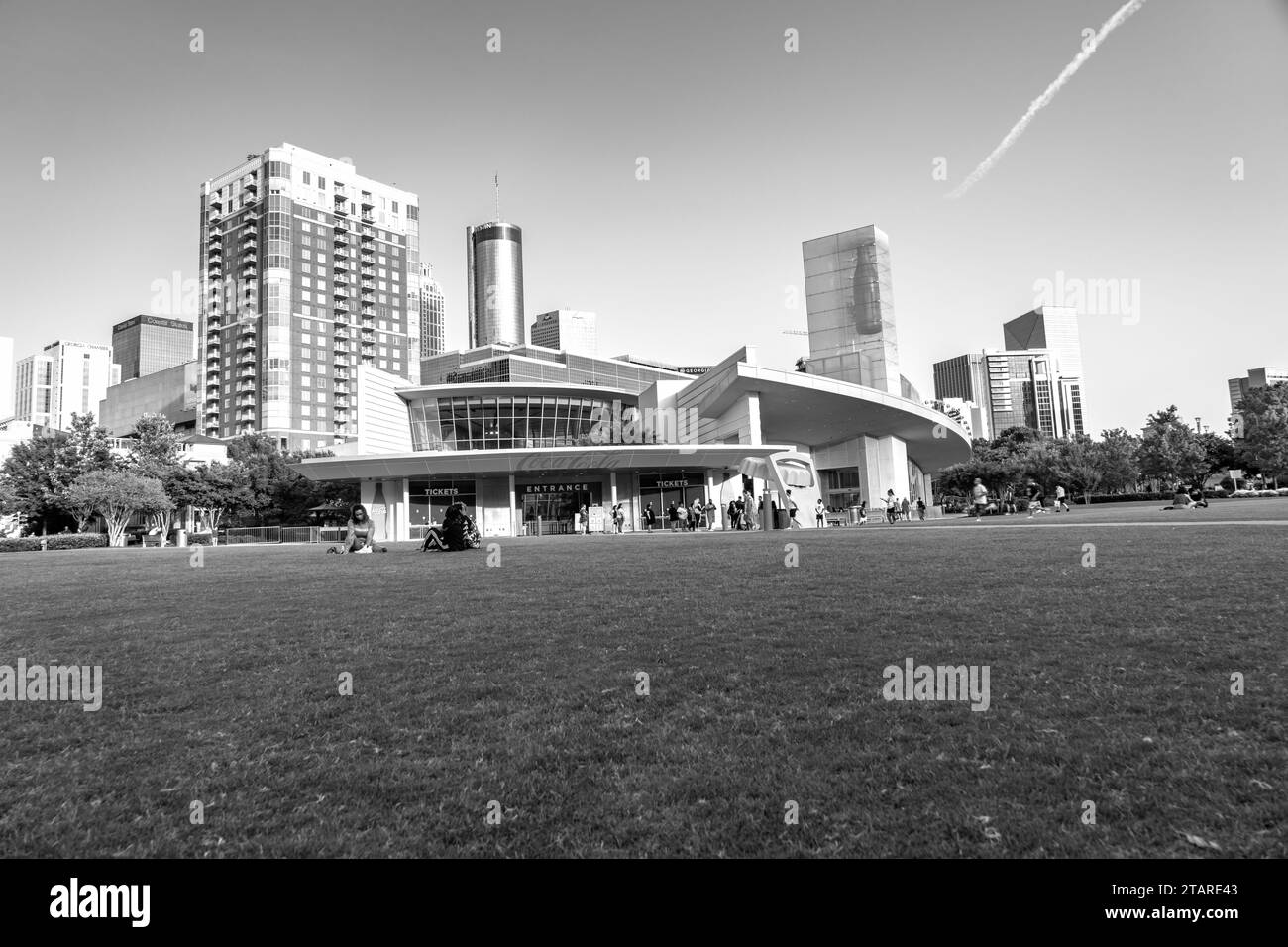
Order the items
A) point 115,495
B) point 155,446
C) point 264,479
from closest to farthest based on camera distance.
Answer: point 115,495 < point 155,446 < point 264,479

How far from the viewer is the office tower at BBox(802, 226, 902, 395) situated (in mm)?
70562

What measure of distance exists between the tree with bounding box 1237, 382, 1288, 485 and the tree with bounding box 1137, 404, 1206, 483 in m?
8.20

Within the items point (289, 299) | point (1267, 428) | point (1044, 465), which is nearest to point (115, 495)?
point (1044, 465)

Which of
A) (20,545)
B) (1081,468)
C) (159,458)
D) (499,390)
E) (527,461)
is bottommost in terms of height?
(20,545)

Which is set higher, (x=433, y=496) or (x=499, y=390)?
(x=499, y=390)

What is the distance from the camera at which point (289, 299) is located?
5103 inches

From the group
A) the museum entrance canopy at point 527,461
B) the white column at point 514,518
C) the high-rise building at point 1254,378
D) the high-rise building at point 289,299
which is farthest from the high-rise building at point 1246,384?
the high-rise building at point 289,299

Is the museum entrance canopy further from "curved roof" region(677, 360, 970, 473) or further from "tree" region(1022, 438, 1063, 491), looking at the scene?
"tree" region(1022, 438, 1063, 491)

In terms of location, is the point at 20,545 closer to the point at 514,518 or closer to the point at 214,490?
the point at 214,490

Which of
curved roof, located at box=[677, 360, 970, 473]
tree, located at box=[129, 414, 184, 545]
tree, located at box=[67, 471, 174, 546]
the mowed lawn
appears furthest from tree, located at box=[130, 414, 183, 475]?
the mowed lawn

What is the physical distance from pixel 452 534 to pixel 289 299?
126 meters

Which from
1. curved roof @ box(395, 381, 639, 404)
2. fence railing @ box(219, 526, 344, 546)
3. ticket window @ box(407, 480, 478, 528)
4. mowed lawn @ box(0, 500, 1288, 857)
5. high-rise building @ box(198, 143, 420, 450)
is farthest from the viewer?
high-rise building @ box(198, 143, 420, 450)

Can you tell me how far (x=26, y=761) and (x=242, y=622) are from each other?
17.1 ft
